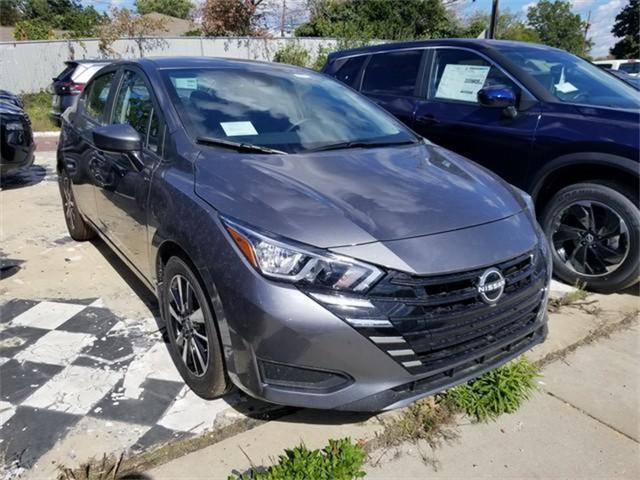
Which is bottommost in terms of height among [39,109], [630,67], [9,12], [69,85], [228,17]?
[39,109]

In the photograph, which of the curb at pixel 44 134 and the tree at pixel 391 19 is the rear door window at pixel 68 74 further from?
the tree at pixel 391 19

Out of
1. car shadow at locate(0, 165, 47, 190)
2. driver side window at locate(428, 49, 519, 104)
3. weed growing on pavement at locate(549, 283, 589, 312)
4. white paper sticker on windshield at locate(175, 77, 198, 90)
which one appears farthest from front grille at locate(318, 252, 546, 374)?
car shadow at locate(0, 165, 47, 190)

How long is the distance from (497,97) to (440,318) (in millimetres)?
2515

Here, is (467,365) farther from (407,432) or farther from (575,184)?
(575,184)

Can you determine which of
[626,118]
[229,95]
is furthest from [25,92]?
[626,118]

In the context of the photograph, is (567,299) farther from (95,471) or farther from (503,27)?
(503,27)

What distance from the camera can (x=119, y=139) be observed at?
8.86 ft

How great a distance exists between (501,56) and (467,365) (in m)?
3.10

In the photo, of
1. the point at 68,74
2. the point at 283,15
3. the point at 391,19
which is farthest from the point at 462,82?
the point at 283,15

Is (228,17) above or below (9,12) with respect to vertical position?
below

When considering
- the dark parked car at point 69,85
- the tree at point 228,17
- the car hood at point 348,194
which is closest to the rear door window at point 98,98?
the car hood at point 348,194

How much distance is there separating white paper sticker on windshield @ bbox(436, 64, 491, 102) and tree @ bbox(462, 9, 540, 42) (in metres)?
21.3

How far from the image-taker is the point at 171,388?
2580 mm

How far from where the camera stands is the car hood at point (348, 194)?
6.57ft
